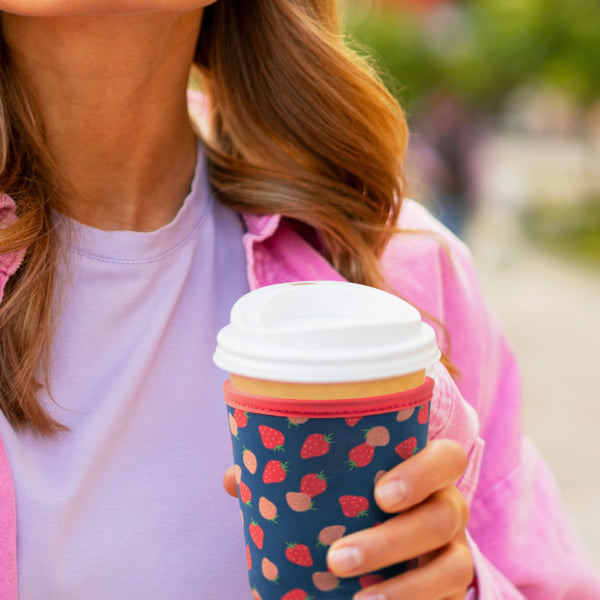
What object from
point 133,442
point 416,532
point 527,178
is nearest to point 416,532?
point 416,532

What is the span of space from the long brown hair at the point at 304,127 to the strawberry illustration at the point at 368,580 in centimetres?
68

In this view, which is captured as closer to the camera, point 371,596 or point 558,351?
point 371,596

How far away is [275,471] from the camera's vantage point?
3.67 feet

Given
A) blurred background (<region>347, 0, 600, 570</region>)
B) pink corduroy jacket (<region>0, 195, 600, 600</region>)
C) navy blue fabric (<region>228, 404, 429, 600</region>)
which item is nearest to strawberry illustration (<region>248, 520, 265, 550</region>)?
navy blue fabric (<region>228, 404, 429, 600</region>)

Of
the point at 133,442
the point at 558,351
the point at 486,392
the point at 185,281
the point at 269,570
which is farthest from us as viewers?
the point at 558,351

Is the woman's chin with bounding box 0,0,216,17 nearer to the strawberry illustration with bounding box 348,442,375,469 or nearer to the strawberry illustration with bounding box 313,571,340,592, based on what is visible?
the strawberry illustration with bounding box 348,442,375,469

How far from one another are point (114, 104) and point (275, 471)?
2.85 feet

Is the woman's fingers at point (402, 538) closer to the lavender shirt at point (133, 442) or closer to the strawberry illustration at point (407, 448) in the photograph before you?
the strawberry illustration at point (407, 448)

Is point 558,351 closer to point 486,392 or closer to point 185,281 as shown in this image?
point 486,392

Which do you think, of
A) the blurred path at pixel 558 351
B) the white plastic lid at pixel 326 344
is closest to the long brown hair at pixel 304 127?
the white plastic lid at pixel 326 344

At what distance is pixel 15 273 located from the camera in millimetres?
→ 1488

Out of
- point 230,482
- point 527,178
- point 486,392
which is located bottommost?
point 527,178

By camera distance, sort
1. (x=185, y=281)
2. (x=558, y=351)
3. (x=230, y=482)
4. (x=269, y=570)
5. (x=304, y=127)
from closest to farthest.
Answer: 1. (x=269, y=570)
2. (x=230, y=482)
3. (x=185, y=281)
4. (x=304, y=127)
5. (x=558, y=351)

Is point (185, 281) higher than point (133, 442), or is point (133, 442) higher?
point (185, 281)
